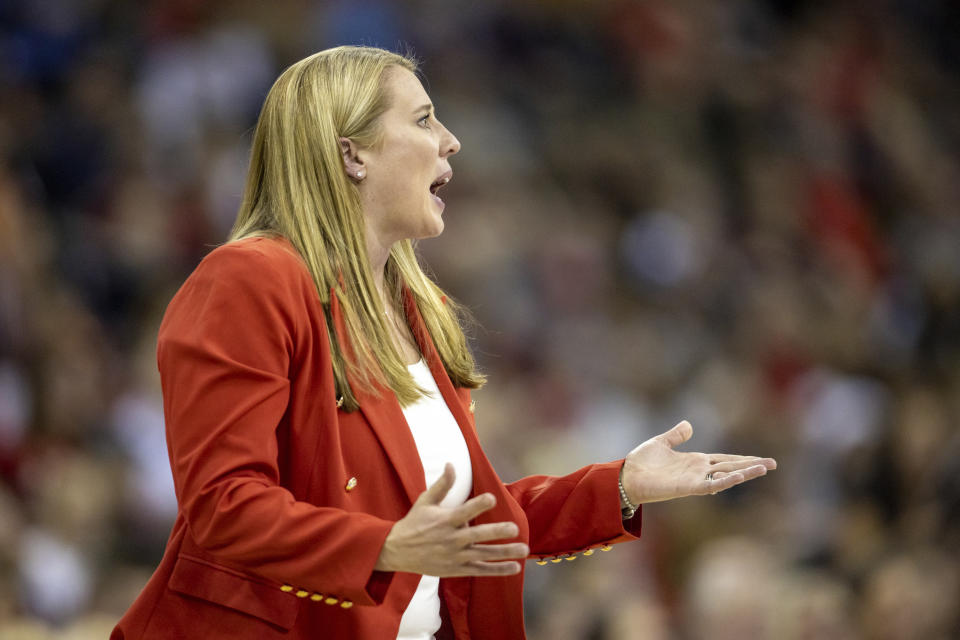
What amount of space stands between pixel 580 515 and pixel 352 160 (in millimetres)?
673

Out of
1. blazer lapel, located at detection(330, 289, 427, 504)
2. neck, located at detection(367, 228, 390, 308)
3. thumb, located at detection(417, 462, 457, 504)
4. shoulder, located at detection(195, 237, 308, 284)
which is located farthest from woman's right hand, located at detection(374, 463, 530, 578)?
neck, located at detection(367, 228, 390, 308)

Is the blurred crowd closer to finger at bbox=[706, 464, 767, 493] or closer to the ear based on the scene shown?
finger at bbox=[706, 464, 767, 493]

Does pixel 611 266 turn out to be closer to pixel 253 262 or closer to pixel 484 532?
pixel 253 262

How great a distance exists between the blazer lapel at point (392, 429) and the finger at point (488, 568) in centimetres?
27

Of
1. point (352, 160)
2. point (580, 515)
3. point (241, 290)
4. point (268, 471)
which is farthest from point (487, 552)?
point (352, 160)

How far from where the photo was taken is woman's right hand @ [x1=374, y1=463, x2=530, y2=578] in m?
1.49

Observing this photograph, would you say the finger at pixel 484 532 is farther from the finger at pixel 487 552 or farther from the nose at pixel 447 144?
the nose at pixel 447 144

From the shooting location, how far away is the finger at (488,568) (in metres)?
1.53

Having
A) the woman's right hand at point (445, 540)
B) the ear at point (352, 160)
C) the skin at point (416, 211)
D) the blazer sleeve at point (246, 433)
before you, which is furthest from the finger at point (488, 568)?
the ear at point (352, 160)

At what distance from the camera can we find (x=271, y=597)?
5.52ft

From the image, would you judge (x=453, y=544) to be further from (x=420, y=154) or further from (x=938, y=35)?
(x=938, y=35)

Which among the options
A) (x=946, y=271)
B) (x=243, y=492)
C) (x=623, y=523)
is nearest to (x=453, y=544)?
(x=243, y=492)

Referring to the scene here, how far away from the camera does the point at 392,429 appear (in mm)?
1812

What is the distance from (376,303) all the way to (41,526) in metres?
2.52
